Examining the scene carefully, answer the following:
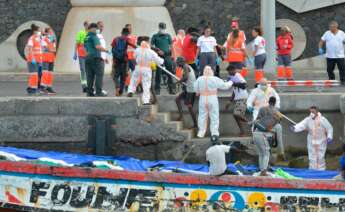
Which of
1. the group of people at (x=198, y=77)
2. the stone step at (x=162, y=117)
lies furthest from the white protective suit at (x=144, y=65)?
the stone step at (x=162, y=117)

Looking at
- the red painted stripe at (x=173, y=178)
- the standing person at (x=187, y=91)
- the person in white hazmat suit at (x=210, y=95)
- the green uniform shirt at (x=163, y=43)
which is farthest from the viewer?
the green uniform shirt at (x=163, y=43)

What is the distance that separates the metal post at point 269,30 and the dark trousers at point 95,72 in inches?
337

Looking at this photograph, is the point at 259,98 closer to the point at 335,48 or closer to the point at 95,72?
the point at 95,72

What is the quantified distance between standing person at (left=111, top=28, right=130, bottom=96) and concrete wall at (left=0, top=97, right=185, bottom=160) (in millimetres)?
1491

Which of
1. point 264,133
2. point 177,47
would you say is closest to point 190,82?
point 264,133

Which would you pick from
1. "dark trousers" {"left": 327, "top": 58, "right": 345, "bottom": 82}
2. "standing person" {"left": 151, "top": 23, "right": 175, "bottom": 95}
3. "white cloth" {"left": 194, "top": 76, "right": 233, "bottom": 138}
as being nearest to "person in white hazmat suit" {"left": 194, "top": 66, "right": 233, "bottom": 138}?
"white cloth" {"left": 194, "top": 76, "right": 233, "bottom": 138}

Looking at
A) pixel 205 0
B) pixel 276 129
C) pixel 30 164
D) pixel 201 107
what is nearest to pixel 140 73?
pixel 201 107

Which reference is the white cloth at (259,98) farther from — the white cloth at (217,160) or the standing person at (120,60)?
the white cloth at (217,160)

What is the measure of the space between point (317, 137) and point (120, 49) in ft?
14.8

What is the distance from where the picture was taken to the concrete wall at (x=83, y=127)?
2061 cm

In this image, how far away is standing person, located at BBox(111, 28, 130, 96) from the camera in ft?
71.5

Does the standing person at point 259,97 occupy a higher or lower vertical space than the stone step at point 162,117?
higher

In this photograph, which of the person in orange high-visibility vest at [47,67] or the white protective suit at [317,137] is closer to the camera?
the white protective suit at [317,137]

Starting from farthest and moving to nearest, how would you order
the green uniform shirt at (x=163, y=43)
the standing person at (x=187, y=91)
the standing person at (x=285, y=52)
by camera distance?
Result: the standing person at (x=285, y=52) < the green uniform shirt at (x=163, y=43) < the standing person at (x=187, y=91)
